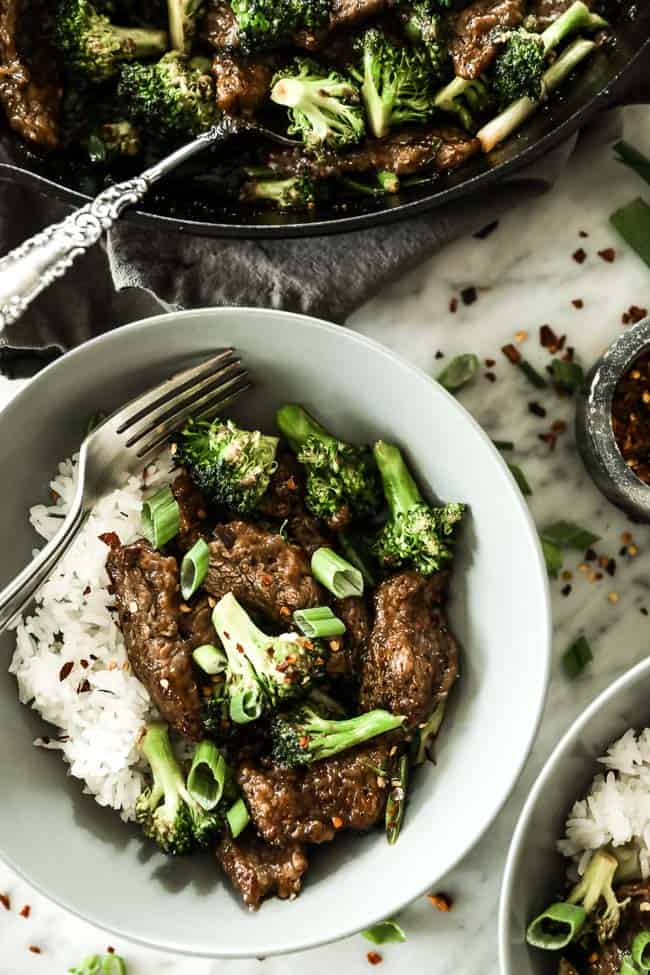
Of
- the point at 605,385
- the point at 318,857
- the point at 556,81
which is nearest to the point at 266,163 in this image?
the point at 556,81

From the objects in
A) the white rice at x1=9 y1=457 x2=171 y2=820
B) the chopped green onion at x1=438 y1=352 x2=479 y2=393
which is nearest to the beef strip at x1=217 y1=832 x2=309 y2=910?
the white rice at x1=9 y1=457 x2=171 y2=820

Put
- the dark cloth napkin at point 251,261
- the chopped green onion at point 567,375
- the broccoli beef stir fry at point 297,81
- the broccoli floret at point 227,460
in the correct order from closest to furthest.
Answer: the broccoli floret at point 227,460
the broccoli beef stir fry at point 297,81
the dark cloth napkin at point 251,261
the chopped green onion at point 567,375

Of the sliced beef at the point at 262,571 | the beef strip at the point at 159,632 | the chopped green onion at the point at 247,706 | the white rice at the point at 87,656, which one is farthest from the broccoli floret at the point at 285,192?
the chopped green onion at the point at 247,706

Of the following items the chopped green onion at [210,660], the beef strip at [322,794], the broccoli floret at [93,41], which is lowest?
the beef strip at [322,794]

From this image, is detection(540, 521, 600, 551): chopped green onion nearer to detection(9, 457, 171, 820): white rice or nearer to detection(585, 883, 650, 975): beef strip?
detection(585, 883, 650, 975): beef strip

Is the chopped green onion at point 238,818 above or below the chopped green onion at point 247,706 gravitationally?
below

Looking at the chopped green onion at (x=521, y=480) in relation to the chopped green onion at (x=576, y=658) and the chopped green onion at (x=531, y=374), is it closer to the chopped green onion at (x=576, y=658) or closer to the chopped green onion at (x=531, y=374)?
the chopped green onion at (x=531, y=374)

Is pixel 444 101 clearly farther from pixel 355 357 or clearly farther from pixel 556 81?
pixel 355 357
